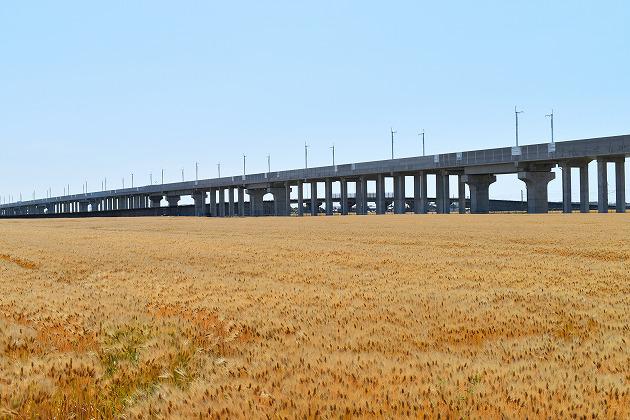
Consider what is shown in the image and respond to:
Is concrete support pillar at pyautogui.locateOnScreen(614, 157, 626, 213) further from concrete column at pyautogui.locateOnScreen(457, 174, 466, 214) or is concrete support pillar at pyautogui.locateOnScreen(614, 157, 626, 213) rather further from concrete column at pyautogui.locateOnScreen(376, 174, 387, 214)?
concrete column at pyautogui.locateOnScreen(376, 174, 387, 214)

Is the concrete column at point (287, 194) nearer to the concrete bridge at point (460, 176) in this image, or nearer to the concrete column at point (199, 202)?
the concrete bridge at point (460, 176)

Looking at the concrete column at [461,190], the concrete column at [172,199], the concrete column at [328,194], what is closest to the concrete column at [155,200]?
the concrete column at [172,199]

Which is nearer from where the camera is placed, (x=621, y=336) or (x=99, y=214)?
(x=621, y=336)

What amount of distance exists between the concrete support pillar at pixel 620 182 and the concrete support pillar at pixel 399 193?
33918mm

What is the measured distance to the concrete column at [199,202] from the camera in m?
147

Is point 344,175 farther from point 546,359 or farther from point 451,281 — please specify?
point 546,359

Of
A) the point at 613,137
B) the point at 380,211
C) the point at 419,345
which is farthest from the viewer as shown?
the point at 380,211

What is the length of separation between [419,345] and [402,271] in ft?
26.1

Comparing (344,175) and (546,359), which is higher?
(344,175)

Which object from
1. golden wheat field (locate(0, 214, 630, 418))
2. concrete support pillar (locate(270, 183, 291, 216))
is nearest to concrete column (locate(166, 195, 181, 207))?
concrete support pillar (locate(270, 183, 291, 216))

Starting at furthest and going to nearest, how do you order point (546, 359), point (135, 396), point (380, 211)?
point (380, 211)
point (546, 359)
point (135, 396)

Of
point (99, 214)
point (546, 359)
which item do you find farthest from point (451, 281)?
point (99, 214)

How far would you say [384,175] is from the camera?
3782 inches

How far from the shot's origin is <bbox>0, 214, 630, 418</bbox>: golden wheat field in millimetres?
5645
